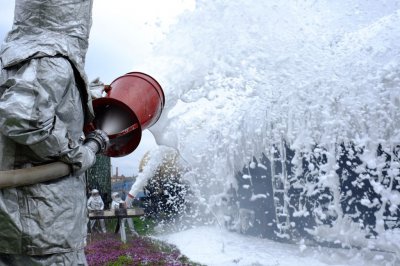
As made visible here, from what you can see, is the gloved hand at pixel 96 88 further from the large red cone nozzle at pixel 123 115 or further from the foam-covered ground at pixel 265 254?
the foam-covered ground at pixel 265 254

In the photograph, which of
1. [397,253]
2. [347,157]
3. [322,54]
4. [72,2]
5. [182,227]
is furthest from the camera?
[182,227]

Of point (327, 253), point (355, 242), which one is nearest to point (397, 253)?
point (355, 242)

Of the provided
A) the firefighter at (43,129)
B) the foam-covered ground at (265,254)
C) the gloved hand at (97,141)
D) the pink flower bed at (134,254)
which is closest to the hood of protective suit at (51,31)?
the firefighter at (43,129)

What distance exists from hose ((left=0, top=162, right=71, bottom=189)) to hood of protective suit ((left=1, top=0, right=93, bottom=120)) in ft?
1.07

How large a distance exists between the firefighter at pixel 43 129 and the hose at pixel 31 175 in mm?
32

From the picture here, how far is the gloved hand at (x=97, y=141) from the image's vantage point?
1.80 meters

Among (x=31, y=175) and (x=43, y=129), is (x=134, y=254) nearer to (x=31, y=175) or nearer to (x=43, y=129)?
(x=31, y=175)

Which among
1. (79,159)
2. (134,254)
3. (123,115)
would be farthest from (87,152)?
(134,254)

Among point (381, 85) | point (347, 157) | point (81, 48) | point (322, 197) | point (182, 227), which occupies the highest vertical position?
point (381, 85)

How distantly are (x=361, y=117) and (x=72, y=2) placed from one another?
14.2 ft

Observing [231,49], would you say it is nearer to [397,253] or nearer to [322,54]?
[322,54]

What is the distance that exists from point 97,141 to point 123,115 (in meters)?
0.25

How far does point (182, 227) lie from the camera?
1005cm

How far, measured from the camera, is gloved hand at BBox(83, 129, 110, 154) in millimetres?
1800
